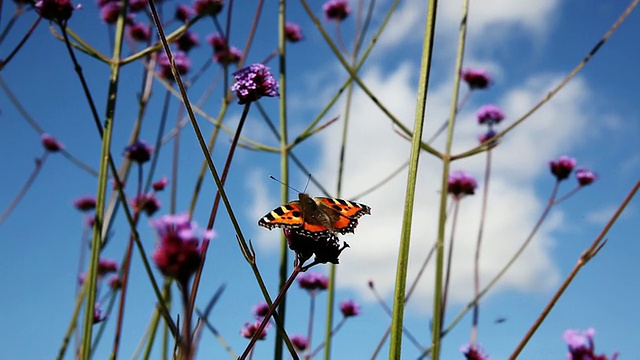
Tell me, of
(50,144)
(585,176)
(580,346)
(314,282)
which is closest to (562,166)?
(585,176)

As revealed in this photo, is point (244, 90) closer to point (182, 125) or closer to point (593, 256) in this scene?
point (593, 256)

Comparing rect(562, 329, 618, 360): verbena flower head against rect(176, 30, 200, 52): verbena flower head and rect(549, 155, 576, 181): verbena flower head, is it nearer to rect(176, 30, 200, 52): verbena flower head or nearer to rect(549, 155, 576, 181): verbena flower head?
rect(549, 155, 576, 181): verbena flower head

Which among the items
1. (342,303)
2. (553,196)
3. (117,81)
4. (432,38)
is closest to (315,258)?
(432,38)

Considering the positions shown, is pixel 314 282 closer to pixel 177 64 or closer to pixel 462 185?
pixel 462 185

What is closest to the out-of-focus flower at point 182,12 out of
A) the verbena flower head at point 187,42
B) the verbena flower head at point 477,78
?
the verbena flower head at point 187,42

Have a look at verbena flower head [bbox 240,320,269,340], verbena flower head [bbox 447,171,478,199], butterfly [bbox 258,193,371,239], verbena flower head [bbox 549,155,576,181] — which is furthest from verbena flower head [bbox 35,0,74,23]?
verbena flower head [bbox 549,155,576,181]

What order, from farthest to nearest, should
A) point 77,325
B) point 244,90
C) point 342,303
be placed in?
1. point 342,303
2. point 77,325
3. point 244,90
